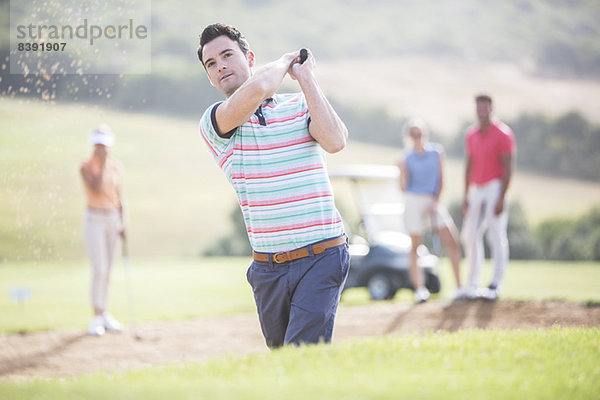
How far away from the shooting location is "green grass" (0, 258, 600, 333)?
1125 cm

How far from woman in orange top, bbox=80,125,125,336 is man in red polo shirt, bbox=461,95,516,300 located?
4239 mm

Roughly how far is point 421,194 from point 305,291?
6.10 m

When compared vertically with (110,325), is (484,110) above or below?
above

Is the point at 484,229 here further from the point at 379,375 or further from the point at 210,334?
the point at 379,375

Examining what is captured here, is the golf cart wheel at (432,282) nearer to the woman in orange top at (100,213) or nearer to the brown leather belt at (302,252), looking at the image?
the woman in orange top at (100,213)

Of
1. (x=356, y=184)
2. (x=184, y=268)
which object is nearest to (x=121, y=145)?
(x=184, y=268)

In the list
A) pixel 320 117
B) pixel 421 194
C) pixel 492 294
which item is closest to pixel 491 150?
pixel 421 194

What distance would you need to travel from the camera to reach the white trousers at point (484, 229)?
8.79 m

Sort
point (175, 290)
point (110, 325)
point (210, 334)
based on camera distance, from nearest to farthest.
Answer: point (210, 334) < point (110, 325) < point (175, 290)

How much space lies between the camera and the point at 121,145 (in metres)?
49.7

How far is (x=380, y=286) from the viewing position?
11195 millimetres

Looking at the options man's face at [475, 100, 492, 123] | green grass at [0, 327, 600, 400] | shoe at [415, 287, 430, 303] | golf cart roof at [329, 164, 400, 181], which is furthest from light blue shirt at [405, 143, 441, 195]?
green grass at [0, 327, 600, 400]

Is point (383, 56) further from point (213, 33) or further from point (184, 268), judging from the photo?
point (213, 33)

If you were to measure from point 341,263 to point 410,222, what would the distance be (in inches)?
235
